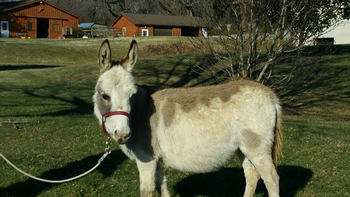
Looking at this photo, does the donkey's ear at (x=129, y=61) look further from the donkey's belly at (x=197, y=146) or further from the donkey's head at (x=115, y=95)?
the donkey's belly at (x=197, y=146)

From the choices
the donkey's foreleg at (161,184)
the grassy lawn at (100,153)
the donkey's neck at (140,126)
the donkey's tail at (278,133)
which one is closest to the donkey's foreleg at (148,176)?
the donkey's neck at (140,126)

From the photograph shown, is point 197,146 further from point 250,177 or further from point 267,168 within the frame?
point 250,177

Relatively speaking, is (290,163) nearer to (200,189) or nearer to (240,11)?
(200,189)

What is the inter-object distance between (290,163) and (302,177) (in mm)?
666

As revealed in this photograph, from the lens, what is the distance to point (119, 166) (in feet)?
23.0

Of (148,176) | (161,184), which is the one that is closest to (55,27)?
(161,184)

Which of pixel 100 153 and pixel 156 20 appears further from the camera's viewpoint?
pixel 156 20

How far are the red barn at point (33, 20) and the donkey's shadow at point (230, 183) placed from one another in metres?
55.6

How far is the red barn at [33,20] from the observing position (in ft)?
177

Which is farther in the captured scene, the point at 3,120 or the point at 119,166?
the point at 3,120

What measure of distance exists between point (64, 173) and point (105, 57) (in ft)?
10.9

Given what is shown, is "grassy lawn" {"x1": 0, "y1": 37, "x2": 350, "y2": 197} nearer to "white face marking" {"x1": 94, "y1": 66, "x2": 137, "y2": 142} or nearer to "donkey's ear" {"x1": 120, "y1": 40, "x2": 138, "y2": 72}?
"white face marking" {"x1": 94, "y1": 66, "x2": 137, "y2": 142}

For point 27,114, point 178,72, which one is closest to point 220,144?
point 27,114

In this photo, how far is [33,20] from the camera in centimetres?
5638
